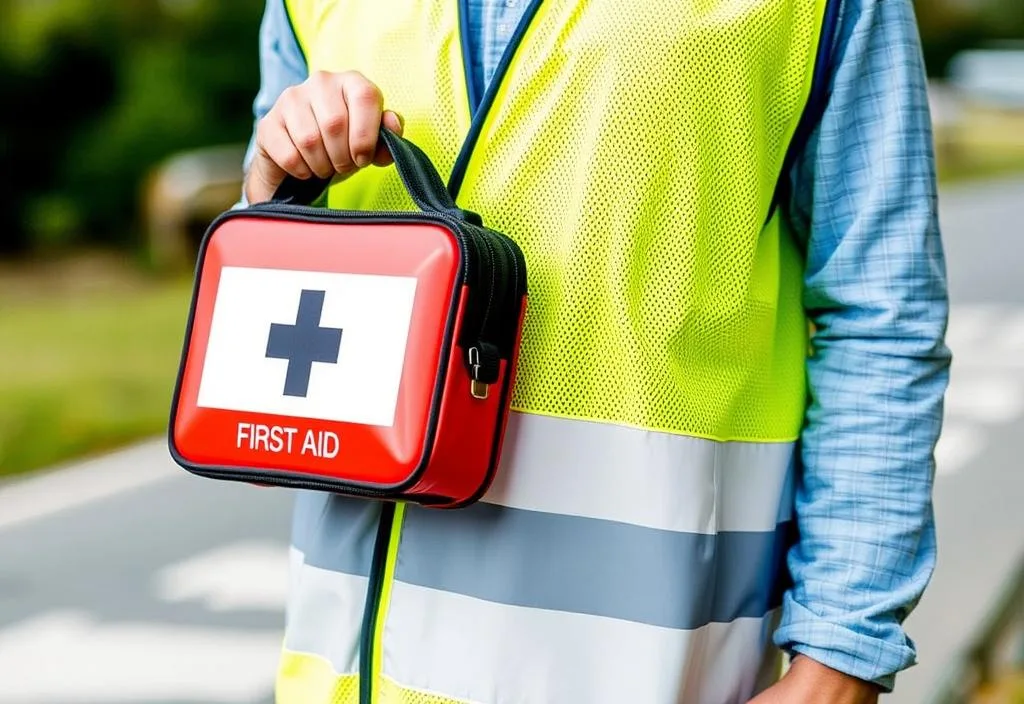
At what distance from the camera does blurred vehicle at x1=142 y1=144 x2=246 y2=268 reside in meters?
11.6

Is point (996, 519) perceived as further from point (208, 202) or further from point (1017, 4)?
point (1017, 4)

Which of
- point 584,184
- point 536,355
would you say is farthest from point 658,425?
point 584,184

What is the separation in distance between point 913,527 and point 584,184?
0.47m

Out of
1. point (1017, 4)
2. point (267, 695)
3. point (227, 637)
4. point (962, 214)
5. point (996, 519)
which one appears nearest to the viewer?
point (267, 695)

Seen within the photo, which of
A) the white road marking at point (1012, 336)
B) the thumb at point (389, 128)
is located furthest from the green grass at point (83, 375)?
the thumb at point (389, 128)

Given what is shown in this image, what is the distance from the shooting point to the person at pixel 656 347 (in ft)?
4.26

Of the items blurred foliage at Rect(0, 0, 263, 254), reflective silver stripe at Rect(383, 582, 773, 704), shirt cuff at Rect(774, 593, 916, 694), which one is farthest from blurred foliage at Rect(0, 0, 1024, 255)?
shirt cuff at Rect(774, 593, 916, 694)

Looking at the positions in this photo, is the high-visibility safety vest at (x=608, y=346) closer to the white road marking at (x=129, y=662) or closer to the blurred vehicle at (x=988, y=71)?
the white road marking at (x=129, y=662)

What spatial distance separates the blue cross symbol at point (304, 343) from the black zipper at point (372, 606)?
0.53ft

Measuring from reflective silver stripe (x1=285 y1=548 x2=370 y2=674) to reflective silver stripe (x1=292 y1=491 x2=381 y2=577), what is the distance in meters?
0.01

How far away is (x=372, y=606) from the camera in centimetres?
137

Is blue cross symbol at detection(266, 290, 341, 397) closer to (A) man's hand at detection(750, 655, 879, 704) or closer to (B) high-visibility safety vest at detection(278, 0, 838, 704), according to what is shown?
(B) high-visibility safety vest at detection(278, 0, 838, 704)

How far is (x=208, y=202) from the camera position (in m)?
11.7

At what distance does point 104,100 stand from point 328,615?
1345 centimetres
